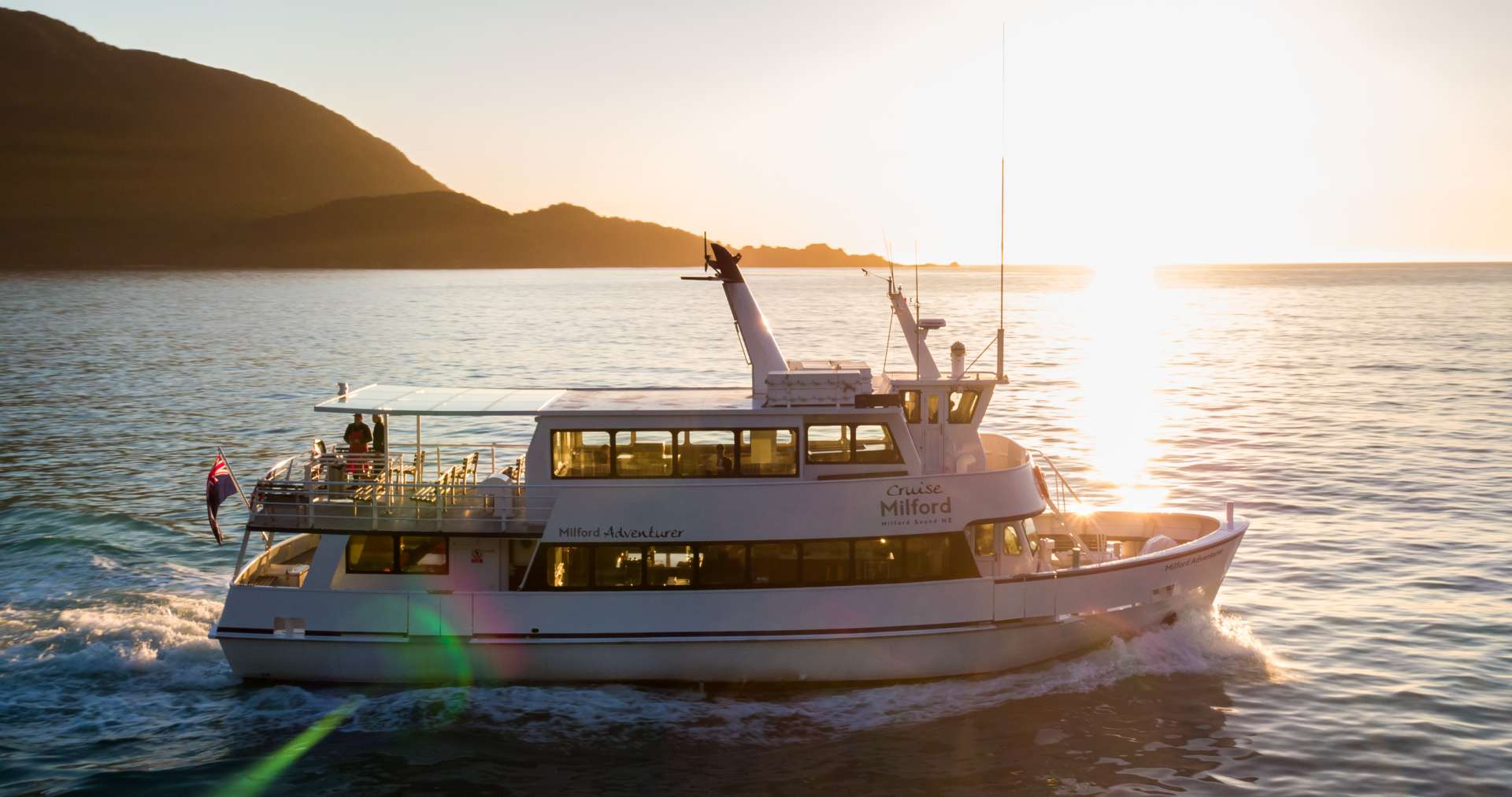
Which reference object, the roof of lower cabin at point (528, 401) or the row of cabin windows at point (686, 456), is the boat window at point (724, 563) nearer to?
the row of cabin windows at point (686, 456)

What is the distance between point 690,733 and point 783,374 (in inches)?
202

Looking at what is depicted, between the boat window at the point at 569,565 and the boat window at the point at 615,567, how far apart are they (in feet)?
0.36

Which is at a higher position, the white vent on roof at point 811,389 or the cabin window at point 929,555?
the white vent on roof at point 811,389

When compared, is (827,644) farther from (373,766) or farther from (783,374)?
(373,766)

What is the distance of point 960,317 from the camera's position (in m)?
118

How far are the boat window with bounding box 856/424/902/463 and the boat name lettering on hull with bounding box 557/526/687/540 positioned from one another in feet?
9.38

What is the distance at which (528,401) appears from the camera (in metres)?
17.6

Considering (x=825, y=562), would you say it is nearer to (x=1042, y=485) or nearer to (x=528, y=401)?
(x=1042, y=485)

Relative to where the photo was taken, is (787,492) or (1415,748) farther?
(787,492)

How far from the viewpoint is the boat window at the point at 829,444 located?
17219mm

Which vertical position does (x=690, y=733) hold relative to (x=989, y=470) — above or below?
below

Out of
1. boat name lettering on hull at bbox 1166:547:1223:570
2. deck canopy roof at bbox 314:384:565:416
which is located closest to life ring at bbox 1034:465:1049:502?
boat name lettering on hull at bbox 1166:547:1223:570

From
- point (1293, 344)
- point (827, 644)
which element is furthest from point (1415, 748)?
point (1293, 344)

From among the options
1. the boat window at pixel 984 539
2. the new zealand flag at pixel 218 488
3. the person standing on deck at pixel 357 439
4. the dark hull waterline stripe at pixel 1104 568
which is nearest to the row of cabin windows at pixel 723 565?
the boat window at pixel 984 539
